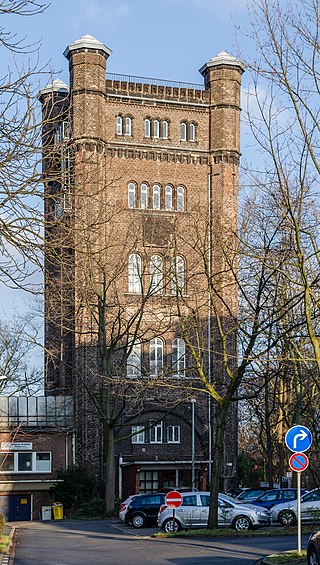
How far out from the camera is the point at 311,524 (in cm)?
3406

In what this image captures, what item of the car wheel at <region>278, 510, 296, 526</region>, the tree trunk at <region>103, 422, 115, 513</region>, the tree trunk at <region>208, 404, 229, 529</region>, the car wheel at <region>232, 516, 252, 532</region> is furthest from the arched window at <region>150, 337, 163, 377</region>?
the tree trunk at <region>208, 404, 229, 529</region>

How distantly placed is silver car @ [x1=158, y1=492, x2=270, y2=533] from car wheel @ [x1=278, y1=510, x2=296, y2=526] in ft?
5.58

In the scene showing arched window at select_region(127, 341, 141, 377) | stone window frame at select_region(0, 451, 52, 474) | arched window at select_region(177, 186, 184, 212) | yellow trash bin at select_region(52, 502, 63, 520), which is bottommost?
yellow trash bin at select_region(52, 502, 63, 520)

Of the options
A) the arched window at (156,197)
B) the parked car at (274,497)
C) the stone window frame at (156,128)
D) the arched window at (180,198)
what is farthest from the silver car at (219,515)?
the stone window frame at (156,128)

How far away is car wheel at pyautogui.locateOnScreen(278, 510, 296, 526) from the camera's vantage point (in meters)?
36.8

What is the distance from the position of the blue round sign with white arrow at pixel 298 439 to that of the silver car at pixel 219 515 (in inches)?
528

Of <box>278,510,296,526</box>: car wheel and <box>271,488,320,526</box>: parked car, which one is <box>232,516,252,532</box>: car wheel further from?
<box>278,510,296,526</box>: car wheel

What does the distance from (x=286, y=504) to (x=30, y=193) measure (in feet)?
87.2

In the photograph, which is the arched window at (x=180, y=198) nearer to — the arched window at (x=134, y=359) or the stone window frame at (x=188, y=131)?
the stone window frame at (x=188, y=131)

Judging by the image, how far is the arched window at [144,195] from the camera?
6084 cm

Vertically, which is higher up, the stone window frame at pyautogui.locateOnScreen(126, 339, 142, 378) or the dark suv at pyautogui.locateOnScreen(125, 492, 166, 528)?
the stone window frame at pyautogui.locateOnScreen(126, 339, 142, 378)

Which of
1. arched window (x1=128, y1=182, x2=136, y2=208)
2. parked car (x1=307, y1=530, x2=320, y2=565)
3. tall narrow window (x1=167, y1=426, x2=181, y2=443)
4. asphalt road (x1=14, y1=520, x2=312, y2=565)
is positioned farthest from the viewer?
arched window (x1=128, y1=182, x2=136, y2=208)

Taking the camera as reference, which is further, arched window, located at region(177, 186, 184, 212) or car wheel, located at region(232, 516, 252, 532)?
arched window, located at region(177, 186, 184, 212)

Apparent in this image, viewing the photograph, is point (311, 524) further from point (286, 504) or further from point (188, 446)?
point (188, 446)
